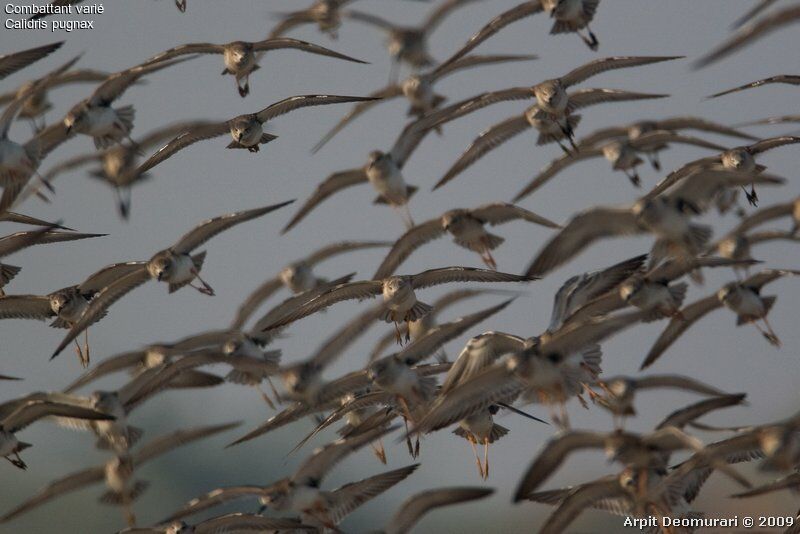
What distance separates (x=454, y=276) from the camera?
18.9 meters

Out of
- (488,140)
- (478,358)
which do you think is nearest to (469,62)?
(488,140)

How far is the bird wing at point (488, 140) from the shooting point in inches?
839

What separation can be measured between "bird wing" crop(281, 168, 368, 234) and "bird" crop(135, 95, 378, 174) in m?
1.70

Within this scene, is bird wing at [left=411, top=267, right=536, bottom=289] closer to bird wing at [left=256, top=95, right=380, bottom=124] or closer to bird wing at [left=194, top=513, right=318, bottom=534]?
bird wing at [left=256, top=95, right=380, bottom=124]

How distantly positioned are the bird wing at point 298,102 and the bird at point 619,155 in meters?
2.80

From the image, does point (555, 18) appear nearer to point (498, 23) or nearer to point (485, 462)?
point (498, 23)

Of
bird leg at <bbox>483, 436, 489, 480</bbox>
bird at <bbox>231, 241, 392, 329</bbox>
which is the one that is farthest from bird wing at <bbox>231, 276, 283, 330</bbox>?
bird leg at <bbox>483, 436, 489, 480</bbox>

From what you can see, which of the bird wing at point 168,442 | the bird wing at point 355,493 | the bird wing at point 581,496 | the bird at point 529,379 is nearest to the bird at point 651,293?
the bird at point 529,379

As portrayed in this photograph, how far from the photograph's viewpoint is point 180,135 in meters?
20.2

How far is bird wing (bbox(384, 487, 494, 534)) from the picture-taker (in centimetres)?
1568

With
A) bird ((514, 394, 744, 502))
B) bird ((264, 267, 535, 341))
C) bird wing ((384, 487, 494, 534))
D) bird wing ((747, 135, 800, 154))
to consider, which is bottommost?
bird ((514, 394, 744, 502))

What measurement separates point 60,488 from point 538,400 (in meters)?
6.59

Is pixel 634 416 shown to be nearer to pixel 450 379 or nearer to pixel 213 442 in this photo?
pixel 450 379

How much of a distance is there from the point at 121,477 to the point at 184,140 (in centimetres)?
443
